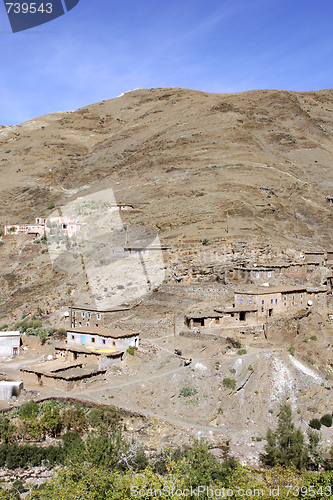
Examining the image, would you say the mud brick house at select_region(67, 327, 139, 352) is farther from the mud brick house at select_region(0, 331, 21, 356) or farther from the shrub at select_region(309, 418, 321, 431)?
the shrub at select_region(309, 418, 321, 431)

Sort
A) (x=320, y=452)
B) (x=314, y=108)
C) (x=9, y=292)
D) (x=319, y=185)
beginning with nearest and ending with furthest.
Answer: (x=320, y=452), (x=9, y=292), (x=319, y=185), (x=314, y=108)

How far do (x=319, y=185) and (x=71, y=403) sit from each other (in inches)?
1656

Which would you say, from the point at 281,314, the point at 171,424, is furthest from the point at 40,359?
the point at 281,314

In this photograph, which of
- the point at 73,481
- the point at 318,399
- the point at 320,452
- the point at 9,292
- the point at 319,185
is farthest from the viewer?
the point at 319,185

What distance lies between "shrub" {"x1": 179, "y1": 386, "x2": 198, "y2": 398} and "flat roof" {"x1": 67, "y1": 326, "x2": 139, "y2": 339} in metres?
4.37

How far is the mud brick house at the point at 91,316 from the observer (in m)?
25.5

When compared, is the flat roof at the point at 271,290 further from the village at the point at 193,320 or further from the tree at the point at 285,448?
the tree at the point at 285,448

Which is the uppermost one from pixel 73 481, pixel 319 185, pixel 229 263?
pixel 319 185

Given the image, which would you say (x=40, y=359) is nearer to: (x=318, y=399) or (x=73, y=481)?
(x=73, y=481)

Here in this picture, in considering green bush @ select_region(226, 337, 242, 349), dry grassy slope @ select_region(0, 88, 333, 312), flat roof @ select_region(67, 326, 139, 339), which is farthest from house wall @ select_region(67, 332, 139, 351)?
dry grassy slope @ select_region(0, 88, 333, 312)

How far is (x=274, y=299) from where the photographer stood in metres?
25.2

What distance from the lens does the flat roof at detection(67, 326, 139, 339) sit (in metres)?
22.6

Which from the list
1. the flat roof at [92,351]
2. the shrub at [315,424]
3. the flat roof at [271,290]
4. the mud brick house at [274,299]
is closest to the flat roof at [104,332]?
the flat roof at [92,351]

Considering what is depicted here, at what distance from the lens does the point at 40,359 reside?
24516 mm
